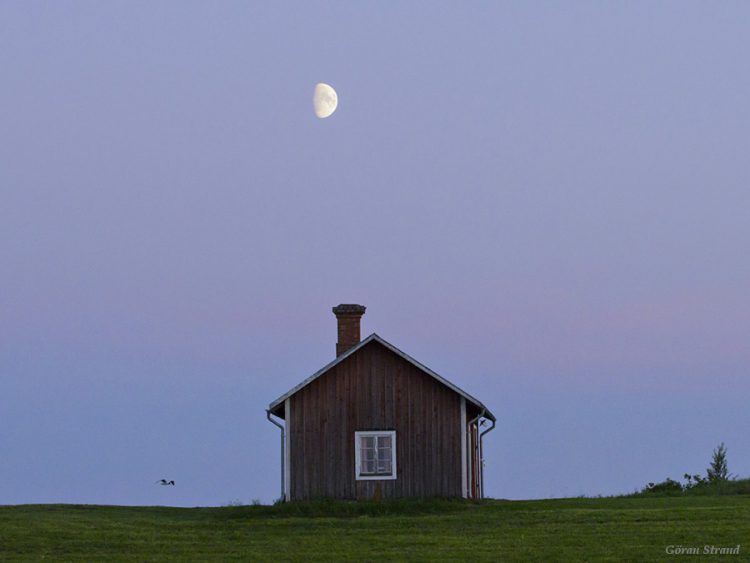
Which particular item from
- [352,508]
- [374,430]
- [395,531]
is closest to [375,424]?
[374,430]

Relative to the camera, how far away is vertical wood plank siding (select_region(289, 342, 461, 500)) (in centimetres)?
3672

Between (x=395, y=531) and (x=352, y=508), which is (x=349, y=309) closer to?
(x=352, y=508)

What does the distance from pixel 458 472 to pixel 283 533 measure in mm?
9391

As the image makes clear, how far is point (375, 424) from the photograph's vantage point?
36875 millimetres

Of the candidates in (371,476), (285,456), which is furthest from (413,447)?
(285,456)

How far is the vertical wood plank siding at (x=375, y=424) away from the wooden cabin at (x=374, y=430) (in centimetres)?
3

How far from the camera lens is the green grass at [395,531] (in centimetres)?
2414

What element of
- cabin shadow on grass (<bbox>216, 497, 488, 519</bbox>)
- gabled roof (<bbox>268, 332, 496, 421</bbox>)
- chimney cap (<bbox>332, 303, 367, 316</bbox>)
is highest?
chimney cap (<bbox>332, 303, 367, 316</bbox>)

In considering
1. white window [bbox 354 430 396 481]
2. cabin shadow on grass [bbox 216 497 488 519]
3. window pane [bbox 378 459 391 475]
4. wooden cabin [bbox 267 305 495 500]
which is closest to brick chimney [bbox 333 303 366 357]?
wooden cabin [bbox 267 305 495 500]

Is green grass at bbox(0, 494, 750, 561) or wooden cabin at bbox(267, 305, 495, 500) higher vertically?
wooden cabin at bbox(267, 305, 495, 500)

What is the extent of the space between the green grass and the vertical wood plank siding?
1.17 metres

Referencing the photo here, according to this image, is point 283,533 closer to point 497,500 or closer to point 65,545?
point 65,545

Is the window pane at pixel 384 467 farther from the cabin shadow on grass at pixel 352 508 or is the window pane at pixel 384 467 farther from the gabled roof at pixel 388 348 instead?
the gabled roof at pixel 388 348

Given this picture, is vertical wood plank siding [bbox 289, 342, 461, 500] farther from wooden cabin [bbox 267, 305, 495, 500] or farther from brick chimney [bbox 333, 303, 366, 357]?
brick chimney [bbox 333, 303, 366, 357]
